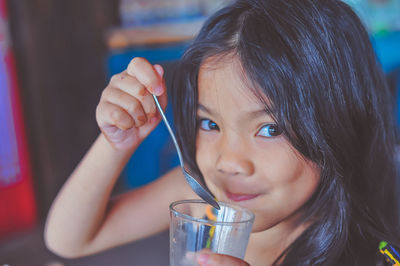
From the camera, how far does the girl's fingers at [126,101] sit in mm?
645

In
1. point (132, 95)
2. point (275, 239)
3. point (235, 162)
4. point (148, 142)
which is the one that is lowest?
point (148, 142)

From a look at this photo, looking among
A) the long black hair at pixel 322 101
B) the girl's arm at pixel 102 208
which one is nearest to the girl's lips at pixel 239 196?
the long black hair at pixel 322 101

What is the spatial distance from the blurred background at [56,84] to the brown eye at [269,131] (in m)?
1.34

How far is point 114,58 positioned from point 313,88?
1.93 metres

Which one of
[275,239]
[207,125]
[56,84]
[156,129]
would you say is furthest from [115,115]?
[56,84]

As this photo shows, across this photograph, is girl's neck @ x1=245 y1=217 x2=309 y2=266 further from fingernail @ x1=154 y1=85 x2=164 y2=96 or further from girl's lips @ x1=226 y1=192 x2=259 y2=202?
fingernail @ x1=154 y1=85 x2=164 y2=96

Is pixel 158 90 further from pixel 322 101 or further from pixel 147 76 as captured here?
pixel 322 101

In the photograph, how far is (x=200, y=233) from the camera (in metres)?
0.47

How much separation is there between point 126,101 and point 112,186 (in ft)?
0.84

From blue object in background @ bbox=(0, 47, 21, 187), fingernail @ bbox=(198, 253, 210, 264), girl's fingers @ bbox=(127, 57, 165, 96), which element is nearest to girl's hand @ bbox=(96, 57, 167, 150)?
girl's fingers @ bbox=(127, 57, 165, 96)

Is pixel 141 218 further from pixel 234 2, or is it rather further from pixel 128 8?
pixel 128 8

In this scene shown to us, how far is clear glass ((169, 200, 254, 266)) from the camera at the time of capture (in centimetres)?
47

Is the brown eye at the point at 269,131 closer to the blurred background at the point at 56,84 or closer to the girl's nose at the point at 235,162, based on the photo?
the girl's nose at the point at 235,162

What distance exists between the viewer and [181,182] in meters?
0.97
